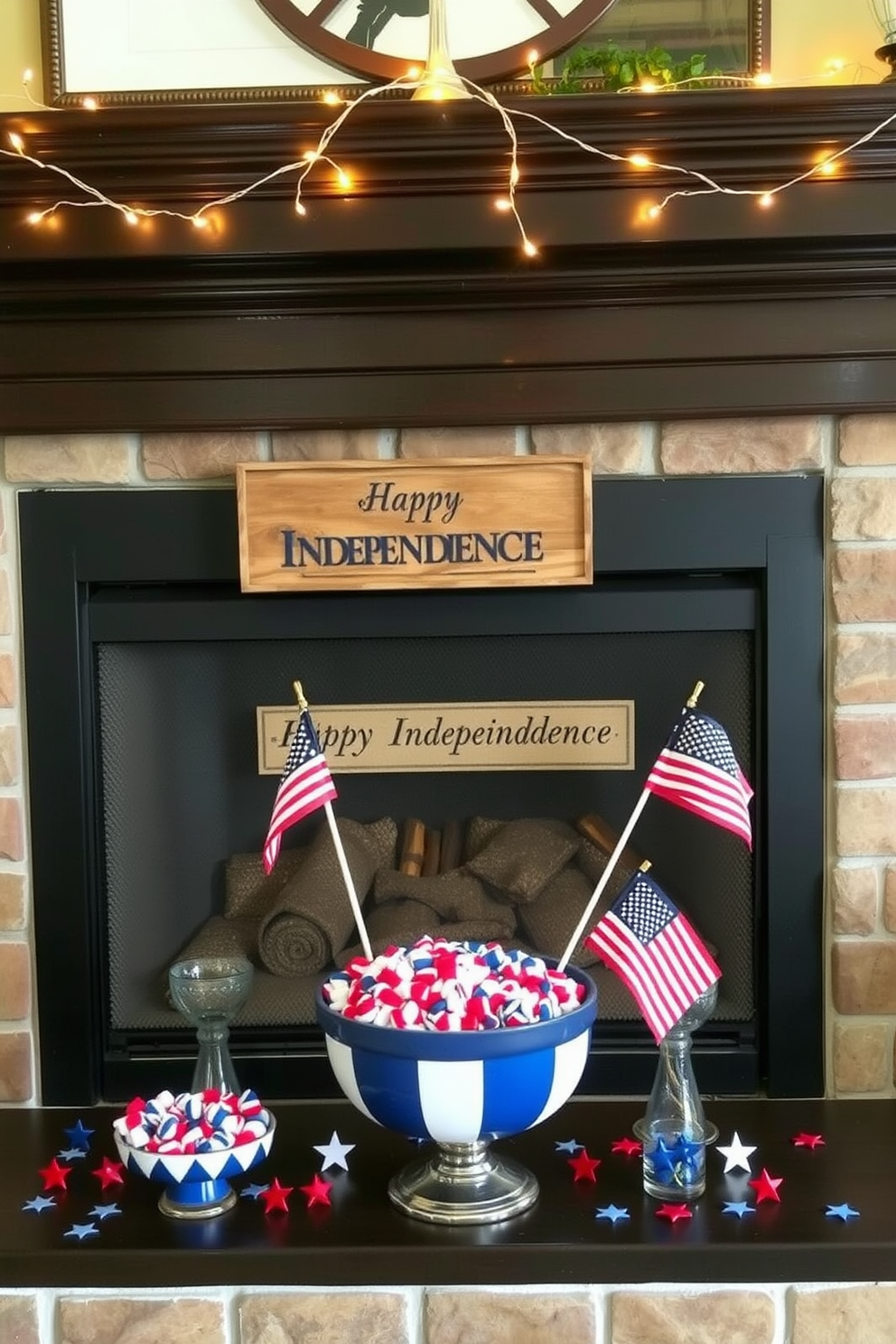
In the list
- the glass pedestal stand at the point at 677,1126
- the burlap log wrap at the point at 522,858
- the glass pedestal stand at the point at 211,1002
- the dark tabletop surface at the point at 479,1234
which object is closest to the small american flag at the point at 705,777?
the glass pedestal stand at the point at 677,1126

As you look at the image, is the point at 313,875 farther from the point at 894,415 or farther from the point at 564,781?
the point at 894,415

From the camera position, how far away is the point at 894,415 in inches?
67.6

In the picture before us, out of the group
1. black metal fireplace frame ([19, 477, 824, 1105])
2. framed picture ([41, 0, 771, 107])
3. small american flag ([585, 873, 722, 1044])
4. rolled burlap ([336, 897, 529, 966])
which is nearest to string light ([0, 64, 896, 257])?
framed picture ([41, 0, 771, 107])

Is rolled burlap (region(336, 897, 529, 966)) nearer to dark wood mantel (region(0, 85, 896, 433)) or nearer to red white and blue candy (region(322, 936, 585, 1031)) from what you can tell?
red white and blue candy (region(322, 936, 585, 1031))

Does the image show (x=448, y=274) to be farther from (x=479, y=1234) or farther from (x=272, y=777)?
(x=479, y=1234)

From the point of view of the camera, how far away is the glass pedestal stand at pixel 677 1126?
1550 mm

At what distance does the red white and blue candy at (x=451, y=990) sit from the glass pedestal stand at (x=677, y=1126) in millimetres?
145

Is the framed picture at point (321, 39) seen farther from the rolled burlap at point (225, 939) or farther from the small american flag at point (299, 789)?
the rolled burlap at point (225, 939)

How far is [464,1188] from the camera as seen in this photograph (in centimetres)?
154

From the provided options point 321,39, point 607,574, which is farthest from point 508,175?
point 607,574

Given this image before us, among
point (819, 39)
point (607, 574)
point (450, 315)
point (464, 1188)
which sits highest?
point (819, 39)

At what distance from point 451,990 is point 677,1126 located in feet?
1.12

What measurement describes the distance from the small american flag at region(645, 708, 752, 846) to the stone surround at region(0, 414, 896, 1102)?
24cm

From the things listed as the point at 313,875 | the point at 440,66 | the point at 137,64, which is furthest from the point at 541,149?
the point at 313,875
